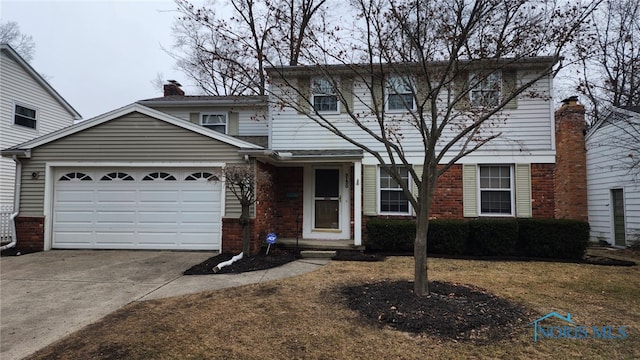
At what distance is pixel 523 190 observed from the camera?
30.9ft

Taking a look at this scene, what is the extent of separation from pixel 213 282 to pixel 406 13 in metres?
5.33

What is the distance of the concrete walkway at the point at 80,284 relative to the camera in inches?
162

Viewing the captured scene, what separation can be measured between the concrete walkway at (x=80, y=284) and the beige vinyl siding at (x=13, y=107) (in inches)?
282

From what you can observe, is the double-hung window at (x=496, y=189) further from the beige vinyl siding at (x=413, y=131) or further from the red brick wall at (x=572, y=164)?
the red brick wall at (x=572, y=164)

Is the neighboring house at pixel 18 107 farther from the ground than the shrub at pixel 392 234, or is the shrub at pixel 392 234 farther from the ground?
the neighboring house at pixel 18 107

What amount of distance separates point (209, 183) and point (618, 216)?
42.9 ft

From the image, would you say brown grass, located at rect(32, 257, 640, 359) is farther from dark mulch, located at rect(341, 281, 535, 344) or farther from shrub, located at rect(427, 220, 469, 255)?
shrub, located at rect(427, 220, 469, 255)

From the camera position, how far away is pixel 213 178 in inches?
349

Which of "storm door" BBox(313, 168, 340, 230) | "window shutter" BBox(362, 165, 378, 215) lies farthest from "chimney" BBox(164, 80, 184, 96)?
"window shutter" BBox(362, 165, 378, 215)

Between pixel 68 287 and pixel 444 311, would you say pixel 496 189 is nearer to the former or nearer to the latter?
pixel 444 311

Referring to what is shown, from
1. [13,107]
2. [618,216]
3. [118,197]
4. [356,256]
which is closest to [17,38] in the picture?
[13,107]

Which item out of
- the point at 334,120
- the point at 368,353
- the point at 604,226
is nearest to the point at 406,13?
the point at 368,353

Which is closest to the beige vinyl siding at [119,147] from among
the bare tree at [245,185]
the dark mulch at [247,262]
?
the bare tree at [245,185]

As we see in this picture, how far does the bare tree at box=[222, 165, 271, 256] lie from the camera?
25.1 feet
